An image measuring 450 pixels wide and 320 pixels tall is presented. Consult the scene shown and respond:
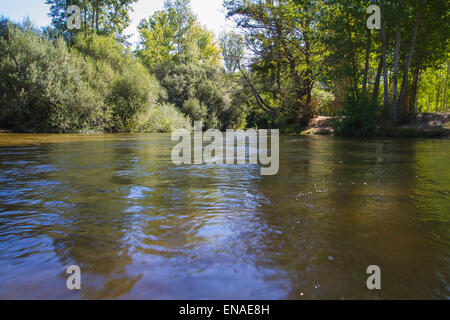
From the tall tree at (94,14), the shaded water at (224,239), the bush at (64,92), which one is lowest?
the shaded water at (224,239)

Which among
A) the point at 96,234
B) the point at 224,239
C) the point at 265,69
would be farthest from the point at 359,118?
the point at 96,234

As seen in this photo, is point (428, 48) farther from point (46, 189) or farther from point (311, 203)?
point (46, 189)

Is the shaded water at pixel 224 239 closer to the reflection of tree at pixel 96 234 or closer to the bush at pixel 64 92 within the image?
the reflection of tree at pixel 96 234

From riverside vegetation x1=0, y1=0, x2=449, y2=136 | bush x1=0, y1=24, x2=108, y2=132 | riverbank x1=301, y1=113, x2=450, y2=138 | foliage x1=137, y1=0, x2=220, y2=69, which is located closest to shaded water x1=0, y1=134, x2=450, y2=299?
riverbank x1=301, y1=113, x2=450, y2=138

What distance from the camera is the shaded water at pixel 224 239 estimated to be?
1.11 m

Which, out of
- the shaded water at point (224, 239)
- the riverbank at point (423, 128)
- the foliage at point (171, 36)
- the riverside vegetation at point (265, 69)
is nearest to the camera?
the shaded water at point (224, 239)

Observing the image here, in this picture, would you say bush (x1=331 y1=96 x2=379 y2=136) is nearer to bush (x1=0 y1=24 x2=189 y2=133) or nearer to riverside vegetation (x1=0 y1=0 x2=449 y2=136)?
riverside vegetation (x1=0 y1=0 x2=449 y2=136)

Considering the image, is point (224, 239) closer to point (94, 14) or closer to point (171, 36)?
point (94, 14)

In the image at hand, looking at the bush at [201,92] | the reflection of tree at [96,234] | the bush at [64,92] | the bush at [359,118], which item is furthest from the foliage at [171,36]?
the reflection of tree at [96,234]

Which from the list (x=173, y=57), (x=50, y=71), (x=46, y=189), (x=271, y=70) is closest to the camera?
(x=46, y=189)

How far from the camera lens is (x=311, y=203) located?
2.25m

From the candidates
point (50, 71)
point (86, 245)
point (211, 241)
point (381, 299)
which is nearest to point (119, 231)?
point (86, 245)
